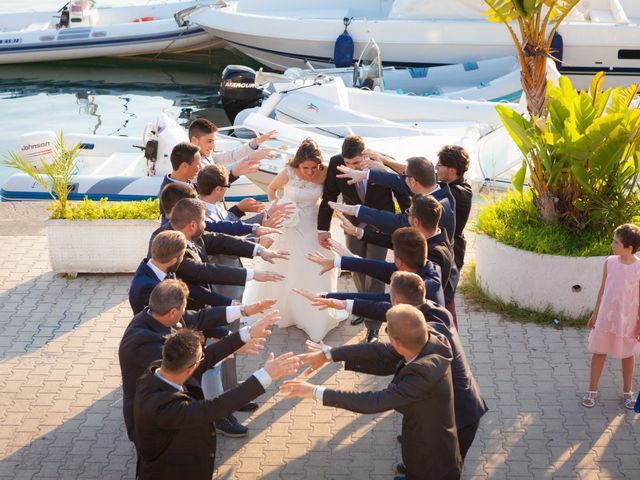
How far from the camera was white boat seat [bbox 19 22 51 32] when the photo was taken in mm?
25562

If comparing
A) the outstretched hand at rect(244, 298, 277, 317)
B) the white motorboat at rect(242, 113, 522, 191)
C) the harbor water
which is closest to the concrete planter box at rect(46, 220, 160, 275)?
the white motorboat at rect(242, 113, 522, 191)

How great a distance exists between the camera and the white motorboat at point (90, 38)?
2488 centimetres

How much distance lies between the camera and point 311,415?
6.45m

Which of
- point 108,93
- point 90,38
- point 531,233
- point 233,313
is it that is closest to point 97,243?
point 233,313

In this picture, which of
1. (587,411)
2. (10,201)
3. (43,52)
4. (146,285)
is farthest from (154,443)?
(43,52)

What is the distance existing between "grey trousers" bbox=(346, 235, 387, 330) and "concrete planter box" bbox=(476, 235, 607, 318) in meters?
1.24

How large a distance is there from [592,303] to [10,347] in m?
5.17

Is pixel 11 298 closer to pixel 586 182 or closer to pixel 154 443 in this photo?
pixel 154 443

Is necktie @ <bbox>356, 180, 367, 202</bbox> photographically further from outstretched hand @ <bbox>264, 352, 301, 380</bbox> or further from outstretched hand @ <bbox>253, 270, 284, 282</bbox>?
outstretched hand @ <bbox>264, 352, 301, 380</bbox>

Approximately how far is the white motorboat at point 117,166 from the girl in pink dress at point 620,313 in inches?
272

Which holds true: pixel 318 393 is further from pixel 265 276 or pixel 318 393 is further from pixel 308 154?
pixel 308 154

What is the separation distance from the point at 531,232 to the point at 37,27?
21.7 m

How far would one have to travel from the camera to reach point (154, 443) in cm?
450

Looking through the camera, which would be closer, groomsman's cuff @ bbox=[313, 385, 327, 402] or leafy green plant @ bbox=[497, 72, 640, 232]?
groomsman's cuff @ bbox=[313, 385, 327, 402]
